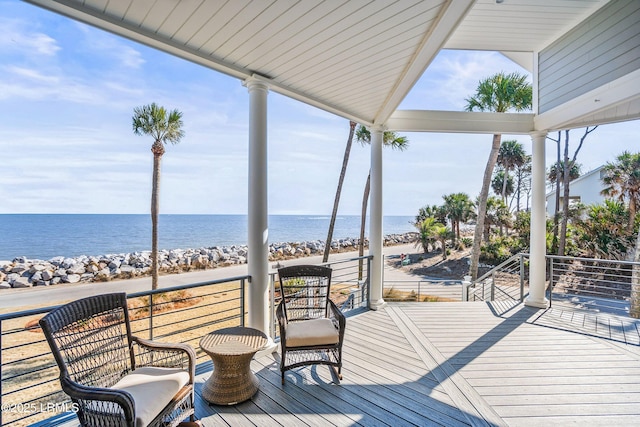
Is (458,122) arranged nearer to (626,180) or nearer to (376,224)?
(376,224)

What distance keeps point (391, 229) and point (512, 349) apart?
1719 inches

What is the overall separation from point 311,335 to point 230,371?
0.74m

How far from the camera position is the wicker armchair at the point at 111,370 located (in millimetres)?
1569

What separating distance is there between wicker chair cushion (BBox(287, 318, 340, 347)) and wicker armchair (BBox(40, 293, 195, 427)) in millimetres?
926

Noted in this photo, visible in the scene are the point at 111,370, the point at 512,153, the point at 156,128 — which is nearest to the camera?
the point at 111,370

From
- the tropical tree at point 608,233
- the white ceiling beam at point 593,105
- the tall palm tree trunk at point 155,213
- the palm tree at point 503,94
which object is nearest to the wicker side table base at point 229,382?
the white ceiling beam at point 593,105

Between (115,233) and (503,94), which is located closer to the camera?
(503,94)

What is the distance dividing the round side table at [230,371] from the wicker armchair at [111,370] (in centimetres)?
27

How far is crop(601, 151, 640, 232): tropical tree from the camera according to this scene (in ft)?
33.9

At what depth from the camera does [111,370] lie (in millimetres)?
2062

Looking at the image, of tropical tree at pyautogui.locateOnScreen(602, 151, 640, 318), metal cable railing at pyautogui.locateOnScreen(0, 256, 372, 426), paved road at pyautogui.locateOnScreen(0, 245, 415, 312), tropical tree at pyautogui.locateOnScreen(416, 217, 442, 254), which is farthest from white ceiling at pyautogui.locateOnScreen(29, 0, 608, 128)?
tropical tree at pyautogui.locateOnScreen(416, 217, 442, 254)

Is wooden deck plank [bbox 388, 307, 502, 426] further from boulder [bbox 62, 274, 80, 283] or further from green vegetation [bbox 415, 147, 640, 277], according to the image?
boulder [bbox 62, 274, 80, 283]

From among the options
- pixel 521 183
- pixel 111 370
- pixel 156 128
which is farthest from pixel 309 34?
pixel 521 183

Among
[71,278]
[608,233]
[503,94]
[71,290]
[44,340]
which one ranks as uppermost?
[503,94]
